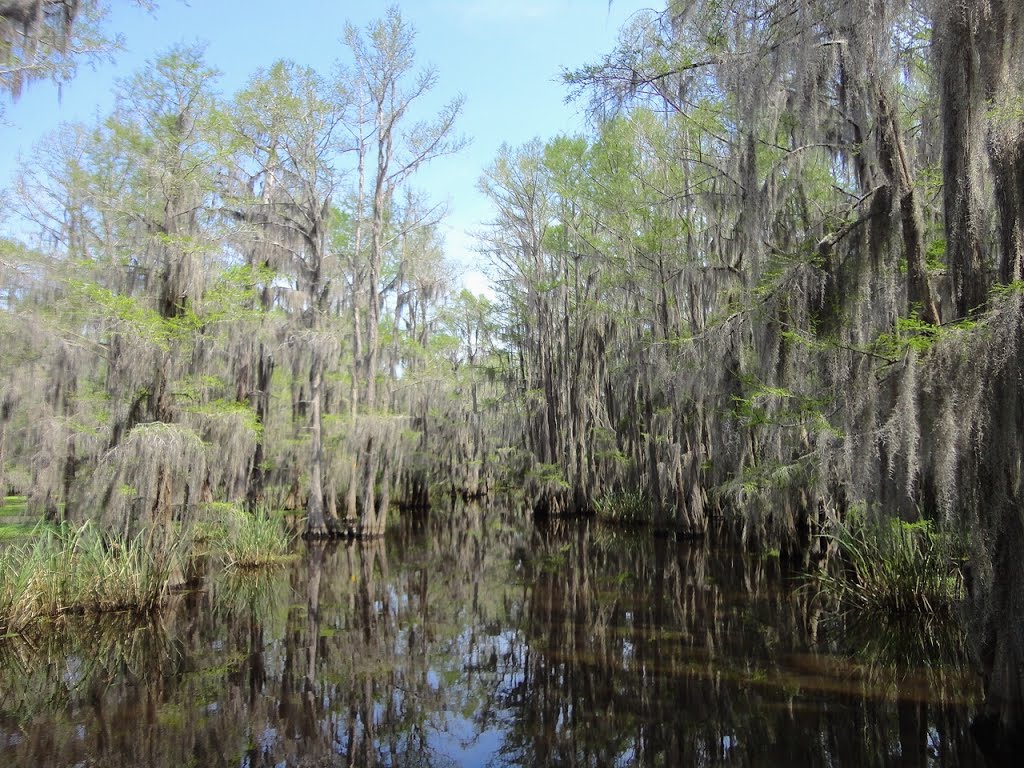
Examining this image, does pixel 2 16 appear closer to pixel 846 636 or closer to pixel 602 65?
pixel 602 65

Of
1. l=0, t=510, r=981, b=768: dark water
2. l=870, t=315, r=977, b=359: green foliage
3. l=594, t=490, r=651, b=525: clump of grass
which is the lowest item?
l=0, t=510, r=981, b=768: dark water

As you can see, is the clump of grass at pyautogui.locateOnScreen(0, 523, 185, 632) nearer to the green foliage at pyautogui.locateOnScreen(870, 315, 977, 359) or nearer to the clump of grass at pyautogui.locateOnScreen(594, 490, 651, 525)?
the green foliage at pyautogui.locateOnScreen(870, 315, 977, 359)

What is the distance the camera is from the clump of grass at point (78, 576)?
249 inches

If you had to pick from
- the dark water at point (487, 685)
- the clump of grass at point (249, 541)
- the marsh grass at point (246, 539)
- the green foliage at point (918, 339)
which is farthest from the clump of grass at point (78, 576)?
the green foliage at point (918, 339)

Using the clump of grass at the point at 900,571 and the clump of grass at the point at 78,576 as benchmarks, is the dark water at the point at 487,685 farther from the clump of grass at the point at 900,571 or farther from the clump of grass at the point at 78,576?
the clump of grass at the point at 900,571

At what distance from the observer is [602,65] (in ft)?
18.2

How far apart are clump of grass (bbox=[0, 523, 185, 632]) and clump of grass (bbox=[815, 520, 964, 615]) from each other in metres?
7.80

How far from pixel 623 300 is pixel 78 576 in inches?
542

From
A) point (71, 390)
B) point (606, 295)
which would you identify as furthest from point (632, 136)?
point (71, 390)

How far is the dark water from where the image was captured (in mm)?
3951

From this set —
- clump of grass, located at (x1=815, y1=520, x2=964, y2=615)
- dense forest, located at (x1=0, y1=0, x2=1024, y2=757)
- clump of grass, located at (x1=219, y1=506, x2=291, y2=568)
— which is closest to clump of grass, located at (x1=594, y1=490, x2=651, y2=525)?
dense forest, located at (x1=0, y1=0, x2=1024, y2=757)

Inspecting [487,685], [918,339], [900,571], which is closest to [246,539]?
[487,685]

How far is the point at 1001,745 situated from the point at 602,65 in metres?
5.47

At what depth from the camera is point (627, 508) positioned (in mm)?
17094
